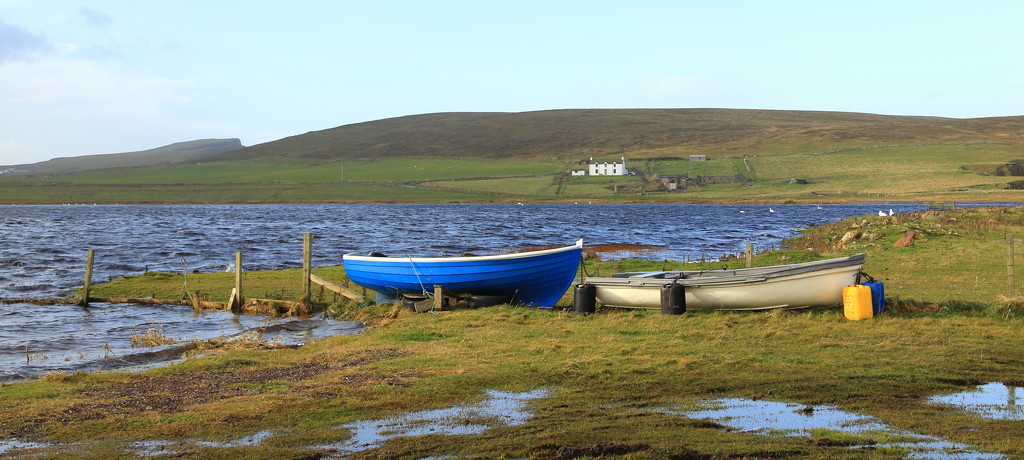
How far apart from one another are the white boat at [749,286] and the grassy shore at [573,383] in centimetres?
38

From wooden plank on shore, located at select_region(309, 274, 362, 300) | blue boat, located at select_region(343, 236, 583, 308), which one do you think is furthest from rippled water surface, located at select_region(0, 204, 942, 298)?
blue boat, located at select_region(343, 236, 583, 308)

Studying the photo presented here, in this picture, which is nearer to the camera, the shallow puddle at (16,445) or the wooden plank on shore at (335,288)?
the shallow puddle at (16,445)

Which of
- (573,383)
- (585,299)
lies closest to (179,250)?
(585,299)

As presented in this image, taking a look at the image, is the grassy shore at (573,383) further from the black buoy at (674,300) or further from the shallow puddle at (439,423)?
the black buoy at (674,300)

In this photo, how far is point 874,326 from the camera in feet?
55.1

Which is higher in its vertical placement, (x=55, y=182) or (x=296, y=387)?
(x=55, y=182)

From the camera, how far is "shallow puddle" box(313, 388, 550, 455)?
9352mm

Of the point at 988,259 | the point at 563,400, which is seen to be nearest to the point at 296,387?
the point at 563,400

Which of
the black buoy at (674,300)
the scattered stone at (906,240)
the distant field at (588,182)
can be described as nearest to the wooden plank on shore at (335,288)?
the black buoy at (674,300)

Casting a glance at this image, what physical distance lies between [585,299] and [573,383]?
7.39 metres

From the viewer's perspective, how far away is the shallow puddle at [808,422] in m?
8.42

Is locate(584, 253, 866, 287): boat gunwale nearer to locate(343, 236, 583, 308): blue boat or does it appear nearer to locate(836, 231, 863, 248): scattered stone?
locate(343, 236, 583, 308): blue boat

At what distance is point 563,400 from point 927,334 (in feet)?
27.5

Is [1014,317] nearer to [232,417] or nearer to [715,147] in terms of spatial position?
[232,417]
